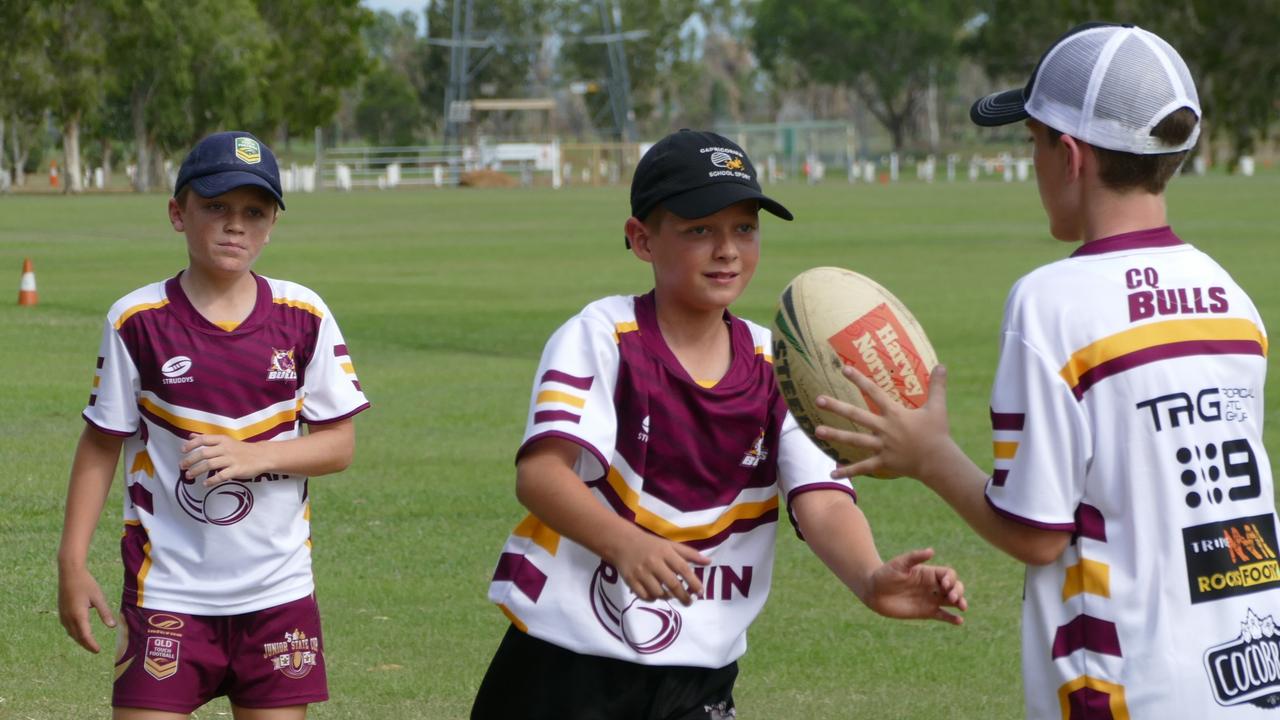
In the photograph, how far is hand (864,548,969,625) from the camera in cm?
355

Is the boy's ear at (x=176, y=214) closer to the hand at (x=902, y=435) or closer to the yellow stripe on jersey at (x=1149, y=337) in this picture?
the hand at (x=902, y=435)

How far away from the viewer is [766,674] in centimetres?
709

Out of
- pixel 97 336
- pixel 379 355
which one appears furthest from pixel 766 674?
pixel 97 336

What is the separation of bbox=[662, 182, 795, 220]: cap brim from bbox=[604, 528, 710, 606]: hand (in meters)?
0.74

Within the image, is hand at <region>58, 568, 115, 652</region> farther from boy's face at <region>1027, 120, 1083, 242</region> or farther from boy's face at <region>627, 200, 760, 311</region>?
boy's face at <region>1027, 120, 1083, 242</region>

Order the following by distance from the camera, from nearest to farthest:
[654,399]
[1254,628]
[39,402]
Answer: [1254,628] → [654,399] → [39,402]

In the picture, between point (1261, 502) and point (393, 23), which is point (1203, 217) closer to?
point (1261, 502)

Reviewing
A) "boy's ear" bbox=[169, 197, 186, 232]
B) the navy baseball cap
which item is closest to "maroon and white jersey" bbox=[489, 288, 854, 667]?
the navy baseball cap

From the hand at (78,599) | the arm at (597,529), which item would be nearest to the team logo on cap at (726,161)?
the arm at (597,529)

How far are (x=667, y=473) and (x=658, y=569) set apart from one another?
42 cm

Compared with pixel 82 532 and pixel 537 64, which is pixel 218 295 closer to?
pixel 82 532

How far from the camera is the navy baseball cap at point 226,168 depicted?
4.75m

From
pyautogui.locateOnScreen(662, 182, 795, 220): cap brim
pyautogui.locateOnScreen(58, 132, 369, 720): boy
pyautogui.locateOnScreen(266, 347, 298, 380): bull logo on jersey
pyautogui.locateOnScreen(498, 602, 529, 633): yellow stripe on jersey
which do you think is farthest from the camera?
pyautogui.locateOnScreen(266, 347, 298, 380): bull logo on jersey

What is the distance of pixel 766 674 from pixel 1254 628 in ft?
12.8
